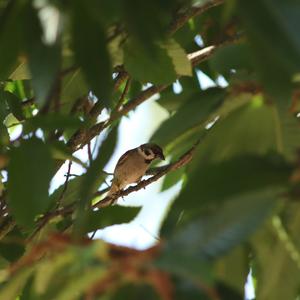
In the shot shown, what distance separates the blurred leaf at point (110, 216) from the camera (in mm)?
1346

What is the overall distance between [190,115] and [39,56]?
27cm

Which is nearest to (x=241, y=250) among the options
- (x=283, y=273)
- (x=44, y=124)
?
(x=283, y=273)

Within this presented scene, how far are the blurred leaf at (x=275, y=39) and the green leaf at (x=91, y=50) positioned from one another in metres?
0.19

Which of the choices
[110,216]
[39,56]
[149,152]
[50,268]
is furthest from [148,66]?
[149,152]

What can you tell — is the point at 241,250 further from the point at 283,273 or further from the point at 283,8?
the point at 283,8

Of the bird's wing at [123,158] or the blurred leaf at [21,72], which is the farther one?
the bird's wing at [123,158]

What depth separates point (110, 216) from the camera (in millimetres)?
1399

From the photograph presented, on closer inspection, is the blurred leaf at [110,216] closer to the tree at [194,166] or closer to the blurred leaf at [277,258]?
the tree at [194,166]

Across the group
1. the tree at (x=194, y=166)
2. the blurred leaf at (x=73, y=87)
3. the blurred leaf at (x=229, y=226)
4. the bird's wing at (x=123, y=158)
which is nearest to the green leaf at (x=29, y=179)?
the tree at (x=194, y=166)

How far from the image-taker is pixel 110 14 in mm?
1081

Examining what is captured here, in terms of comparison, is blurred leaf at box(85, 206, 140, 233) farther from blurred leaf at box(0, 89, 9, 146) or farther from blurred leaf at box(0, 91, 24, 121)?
blurred leaf at box(0, 91, 24, 121)

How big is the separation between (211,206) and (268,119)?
0.79ft

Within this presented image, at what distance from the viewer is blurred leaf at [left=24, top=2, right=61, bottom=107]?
1074 mm

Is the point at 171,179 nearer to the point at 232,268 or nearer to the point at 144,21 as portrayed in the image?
the point at 232,268
